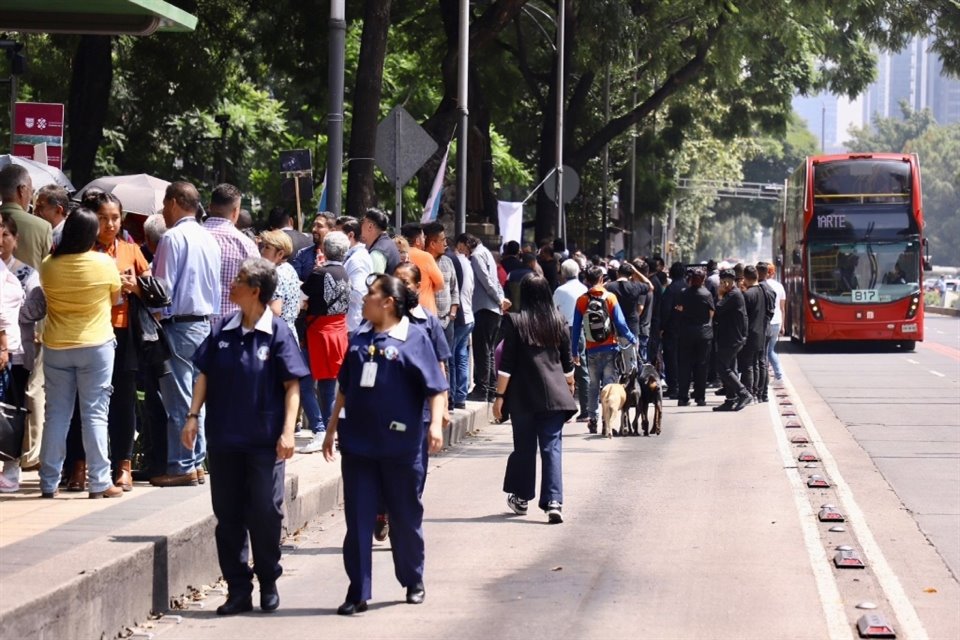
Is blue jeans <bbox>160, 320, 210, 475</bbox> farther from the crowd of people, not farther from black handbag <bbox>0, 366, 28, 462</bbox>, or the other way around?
black handbag <bbox>0, 366, 28, 462</bbox>

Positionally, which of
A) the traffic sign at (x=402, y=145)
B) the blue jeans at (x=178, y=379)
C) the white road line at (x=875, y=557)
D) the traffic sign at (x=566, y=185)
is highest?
the traffic sign at (x=566, y=185)

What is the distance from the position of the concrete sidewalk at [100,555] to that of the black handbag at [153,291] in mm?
1100

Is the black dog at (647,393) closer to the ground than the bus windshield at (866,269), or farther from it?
closer to the ground

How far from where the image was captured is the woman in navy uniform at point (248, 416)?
298 inches

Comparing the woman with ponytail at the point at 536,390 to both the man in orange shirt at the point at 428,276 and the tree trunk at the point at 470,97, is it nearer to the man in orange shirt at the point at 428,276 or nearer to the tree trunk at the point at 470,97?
the man in orange shirt at the point at 428,276

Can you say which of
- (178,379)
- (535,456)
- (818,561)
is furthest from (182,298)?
(818,561)

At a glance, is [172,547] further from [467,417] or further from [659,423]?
[659,423]

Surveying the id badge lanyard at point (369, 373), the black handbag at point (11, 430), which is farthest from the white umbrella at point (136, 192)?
the id badge lanyard at point (369, 373)

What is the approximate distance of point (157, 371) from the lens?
378 inches

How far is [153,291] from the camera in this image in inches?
367

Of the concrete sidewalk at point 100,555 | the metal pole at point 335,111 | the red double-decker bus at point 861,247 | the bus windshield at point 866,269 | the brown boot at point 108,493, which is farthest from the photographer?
the bus windshield at point 866,269

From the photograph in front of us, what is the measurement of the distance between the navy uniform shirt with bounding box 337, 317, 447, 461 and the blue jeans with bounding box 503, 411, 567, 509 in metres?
2.99

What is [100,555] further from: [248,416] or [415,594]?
[415,594]

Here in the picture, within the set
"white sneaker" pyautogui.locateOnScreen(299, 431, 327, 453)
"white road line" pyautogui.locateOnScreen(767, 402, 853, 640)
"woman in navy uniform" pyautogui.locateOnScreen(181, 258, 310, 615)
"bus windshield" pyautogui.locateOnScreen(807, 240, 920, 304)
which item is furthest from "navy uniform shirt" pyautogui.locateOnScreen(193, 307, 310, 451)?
"bus windshield" pyautogui.locateOnScreen(807, 240, 920, 304)
